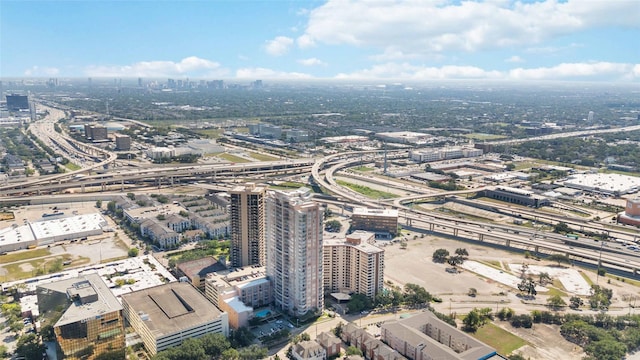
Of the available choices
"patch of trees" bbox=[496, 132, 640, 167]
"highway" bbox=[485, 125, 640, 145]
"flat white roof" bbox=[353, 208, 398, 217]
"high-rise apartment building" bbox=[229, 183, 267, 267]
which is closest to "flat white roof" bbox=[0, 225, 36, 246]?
"high-rise apartment building" bbox=[229, 183, 267, 267]

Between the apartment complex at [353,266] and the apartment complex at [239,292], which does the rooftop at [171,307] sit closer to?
the apartment complex at [239,292]

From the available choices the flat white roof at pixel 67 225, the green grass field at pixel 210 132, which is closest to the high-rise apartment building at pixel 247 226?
the flat white roof at pixel 67 225

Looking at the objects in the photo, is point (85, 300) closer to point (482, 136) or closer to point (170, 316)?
point (170, 316)

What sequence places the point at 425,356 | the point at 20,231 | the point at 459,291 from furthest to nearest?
the point at 20,231
the point at 459,291
the point at 425,356

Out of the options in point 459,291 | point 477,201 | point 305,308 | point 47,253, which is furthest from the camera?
point 477,201

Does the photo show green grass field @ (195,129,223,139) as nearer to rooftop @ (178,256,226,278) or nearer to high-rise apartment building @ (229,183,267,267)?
rooftop @ (178,256,226,278)

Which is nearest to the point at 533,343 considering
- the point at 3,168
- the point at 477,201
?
the point at 477,201

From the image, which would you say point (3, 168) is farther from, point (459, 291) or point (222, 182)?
point (459, 291)
